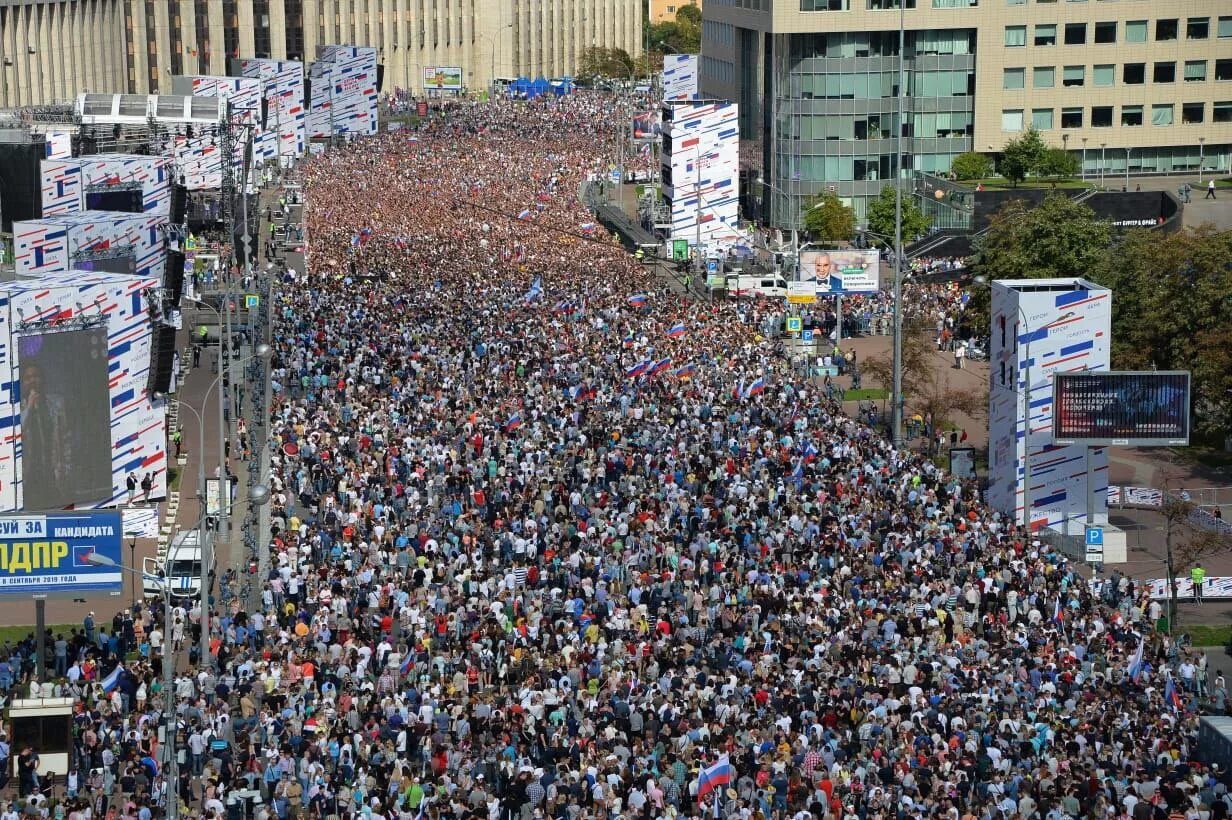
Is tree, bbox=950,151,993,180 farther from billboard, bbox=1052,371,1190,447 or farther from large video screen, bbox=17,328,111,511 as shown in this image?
large video screen, bbox=17,328,111,511

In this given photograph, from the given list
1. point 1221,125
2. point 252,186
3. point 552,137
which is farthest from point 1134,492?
point 552,137

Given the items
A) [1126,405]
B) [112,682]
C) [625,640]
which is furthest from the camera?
[1126,405]

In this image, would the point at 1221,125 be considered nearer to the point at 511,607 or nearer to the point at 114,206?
the point at 114,206

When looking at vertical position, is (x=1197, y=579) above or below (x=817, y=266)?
below

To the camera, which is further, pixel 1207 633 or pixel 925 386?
pixel 925 386

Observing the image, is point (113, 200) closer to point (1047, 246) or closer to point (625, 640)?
point (1047, 246)

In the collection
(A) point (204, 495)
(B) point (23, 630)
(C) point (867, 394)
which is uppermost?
(A) point (204, 495)

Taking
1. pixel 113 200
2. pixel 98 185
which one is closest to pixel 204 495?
pixel 113 200
